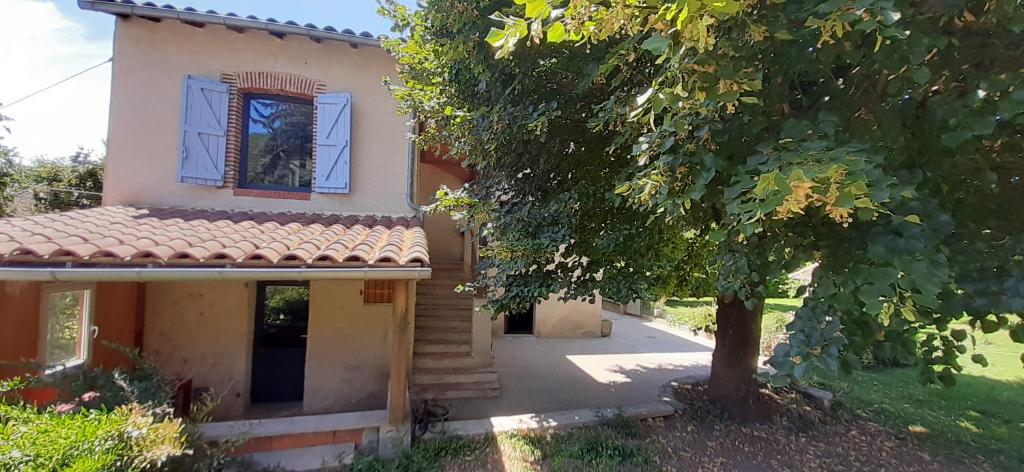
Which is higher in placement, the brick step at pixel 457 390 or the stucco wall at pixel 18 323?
the stucco wall at pixel 18 323

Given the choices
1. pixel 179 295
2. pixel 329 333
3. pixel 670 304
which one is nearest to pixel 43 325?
pixel 179 295

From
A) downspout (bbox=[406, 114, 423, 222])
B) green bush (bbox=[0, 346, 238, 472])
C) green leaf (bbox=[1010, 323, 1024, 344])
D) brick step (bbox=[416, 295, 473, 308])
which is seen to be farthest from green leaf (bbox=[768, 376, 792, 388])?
brick step (bbox=[416, 295, 473, 308])

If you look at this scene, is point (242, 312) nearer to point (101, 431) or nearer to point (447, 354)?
point (101, 431)

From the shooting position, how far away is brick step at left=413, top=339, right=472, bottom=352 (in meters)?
8.05

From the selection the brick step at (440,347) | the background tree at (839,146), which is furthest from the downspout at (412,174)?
the background tree at (839,146)

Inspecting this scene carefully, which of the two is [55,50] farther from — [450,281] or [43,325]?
[450,281]

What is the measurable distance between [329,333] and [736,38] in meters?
6.58

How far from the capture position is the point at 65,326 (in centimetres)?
514

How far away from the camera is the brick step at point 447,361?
7.84 m

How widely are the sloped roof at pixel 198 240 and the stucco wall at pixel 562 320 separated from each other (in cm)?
777

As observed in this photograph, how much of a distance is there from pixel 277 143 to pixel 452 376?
510 cm

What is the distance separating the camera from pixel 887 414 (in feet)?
23.0

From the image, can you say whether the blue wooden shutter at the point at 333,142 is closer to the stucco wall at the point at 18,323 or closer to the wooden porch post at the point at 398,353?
the wooden porch post at the point at 398,353

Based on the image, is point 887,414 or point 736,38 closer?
point 736,38
